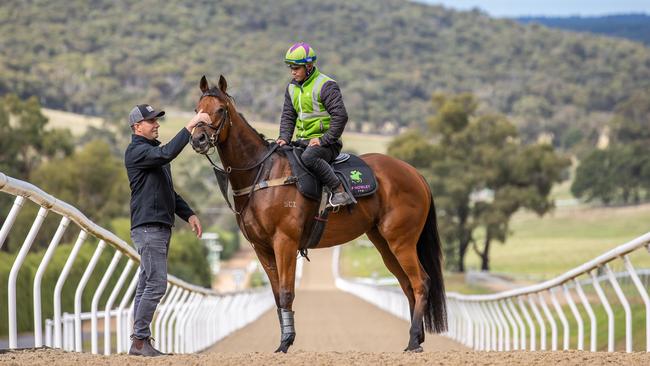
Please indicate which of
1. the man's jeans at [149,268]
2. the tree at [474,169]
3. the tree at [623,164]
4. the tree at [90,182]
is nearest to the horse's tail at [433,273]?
the man's jeans at [149,268]

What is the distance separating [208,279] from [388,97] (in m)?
134

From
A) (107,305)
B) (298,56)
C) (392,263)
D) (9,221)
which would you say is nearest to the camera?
(9,221)

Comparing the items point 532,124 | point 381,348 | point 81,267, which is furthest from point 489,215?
point 532,124

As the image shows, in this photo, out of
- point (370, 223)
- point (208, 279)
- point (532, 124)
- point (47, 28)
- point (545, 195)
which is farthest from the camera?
point (47, 28)

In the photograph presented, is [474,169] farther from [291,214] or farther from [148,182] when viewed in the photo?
[148,182]

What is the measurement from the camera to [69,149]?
53656 mm

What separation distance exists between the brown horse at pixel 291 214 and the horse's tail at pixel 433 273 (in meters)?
0.01

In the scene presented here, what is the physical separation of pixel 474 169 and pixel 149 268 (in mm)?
49731

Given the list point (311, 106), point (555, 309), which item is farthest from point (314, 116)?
point (555, 309)

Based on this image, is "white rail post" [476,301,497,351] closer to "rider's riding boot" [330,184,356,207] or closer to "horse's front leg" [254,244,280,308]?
"rider's riding boot" [330,184,356,207]

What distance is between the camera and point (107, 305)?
9.62 metres

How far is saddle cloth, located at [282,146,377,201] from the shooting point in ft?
28.6

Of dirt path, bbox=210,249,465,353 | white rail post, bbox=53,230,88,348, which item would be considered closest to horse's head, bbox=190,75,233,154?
white rail post, bbox=53,230,88,348

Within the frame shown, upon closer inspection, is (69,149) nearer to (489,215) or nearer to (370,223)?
(489,215)
